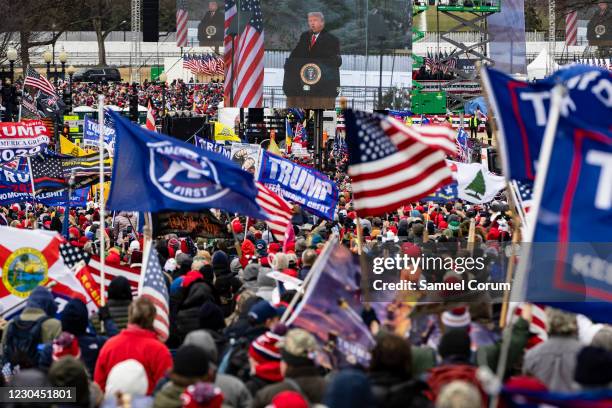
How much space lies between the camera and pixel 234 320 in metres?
10.1

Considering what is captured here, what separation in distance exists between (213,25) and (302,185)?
201 feet

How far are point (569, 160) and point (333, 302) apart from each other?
1.77m

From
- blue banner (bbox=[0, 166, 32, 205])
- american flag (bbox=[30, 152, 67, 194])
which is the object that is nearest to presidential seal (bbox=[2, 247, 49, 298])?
blue banner (bbox=[0, 166, 32, 205])

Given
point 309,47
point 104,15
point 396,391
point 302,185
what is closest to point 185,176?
point 396,391

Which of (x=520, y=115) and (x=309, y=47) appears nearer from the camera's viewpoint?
(x=520, y=115)

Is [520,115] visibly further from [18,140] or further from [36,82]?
[36,82]

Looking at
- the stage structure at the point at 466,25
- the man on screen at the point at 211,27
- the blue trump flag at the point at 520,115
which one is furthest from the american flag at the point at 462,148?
the man on screen at the point at 211,27

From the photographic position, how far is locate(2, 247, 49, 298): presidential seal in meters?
10.9

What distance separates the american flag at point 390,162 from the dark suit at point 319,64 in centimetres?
3207

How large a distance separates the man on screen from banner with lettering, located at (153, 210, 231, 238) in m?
62.4

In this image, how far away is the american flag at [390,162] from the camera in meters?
10.2

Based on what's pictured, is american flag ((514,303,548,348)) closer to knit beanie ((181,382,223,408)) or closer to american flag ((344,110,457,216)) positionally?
american flag ((344,110,457,216))

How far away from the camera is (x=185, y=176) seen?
10812 mm

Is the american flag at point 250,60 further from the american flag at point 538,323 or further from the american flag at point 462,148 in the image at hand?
the american flag at point 538,323
